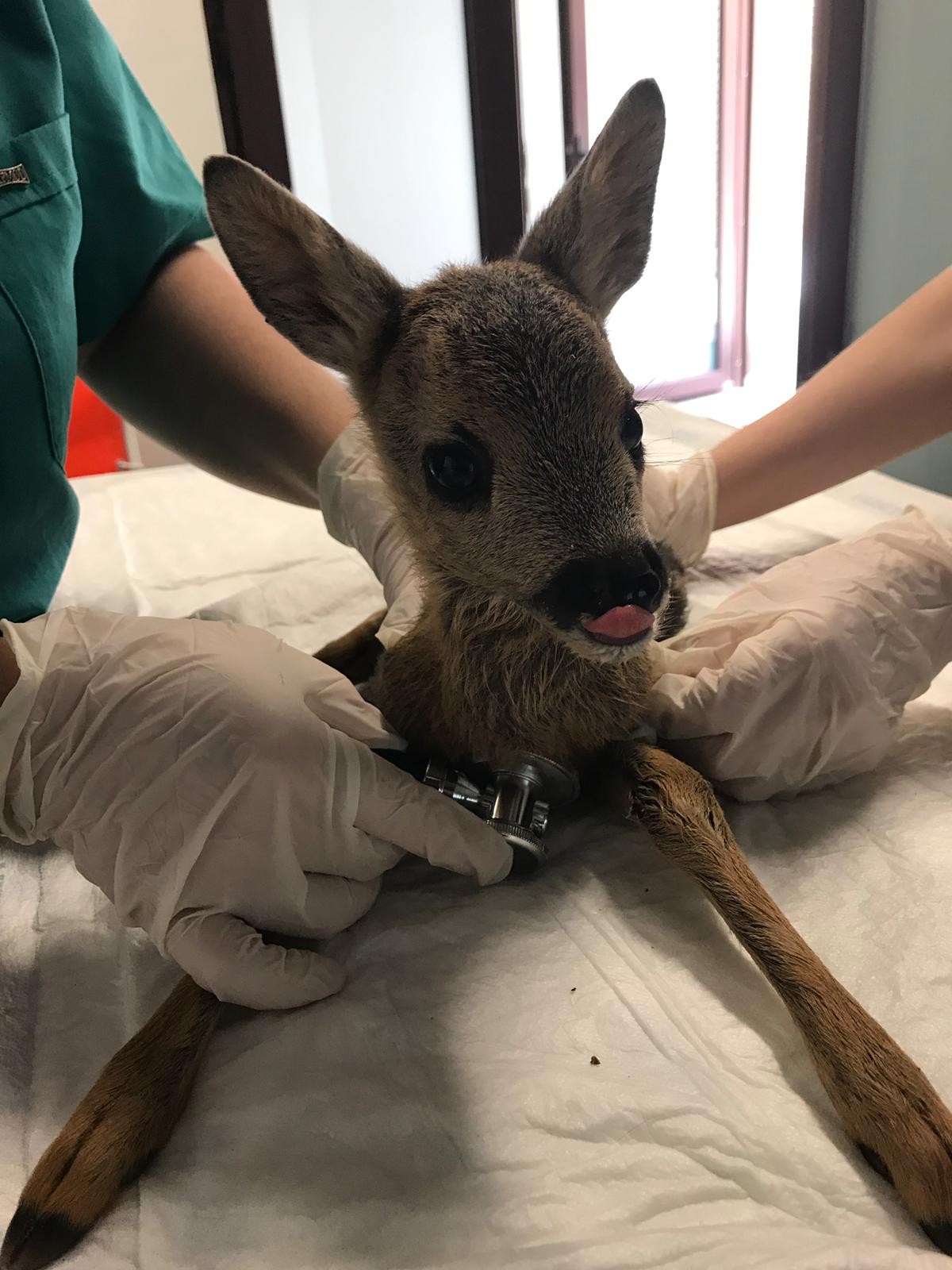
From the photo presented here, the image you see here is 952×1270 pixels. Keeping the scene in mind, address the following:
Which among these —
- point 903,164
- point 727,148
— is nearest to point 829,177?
point 903,164

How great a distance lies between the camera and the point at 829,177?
1511 millimetres

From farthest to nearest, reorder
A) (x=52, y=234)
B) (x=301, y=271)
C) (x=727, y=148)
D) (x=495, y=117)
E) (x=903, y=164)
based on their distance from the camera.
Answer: (x=495, y=117) < (x=727, y=148) < (x=903, y=164) < (x=52, y=234) < (x=301, y=271)

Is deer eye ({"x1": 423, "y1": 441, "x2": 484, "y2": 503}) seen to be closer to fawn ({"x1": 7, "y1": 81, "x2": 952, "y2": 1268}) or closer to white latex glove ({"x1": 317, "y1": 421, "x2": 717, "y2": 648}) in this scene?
fawn ({"x1": 7, "y1": 81, "x2": 952, "y2": 1268})

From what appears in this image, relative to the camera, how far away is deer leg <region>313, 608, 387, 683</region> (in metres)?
1.12

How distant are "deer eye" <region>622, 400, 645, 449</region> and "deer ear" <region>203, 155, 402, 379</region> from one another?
0.21 meters

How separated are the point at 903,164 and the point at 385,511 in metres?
0.99

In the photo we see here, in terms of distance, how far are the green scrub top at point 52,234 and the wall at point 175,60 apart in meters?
0.89

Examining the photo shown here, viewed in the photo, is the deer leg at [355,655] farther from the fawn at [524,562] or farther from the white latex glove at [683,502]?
the white latex glove at [683,502]

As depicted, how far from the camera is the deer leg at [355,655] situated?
112cm

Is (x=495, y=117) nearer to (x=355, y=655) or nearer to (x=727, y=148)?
(x=727, y=148)

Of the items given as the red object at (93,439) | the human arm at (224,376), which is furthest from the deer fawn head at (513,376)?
the red object at (93,439)

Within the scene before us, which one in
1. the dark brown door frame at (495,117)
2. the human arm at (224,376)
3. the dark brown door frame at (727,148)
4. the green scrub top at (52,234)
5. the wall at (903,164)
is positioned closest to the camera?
the green scrub top at (52,234)

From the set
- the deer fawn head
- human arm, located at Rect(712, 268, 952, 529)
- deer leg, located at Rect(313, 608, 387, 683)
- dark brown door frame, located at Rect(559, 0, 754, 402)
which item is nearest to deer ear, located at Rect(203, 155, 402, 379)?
the deer fawn head

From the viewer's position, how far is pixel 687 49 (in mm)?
1665
